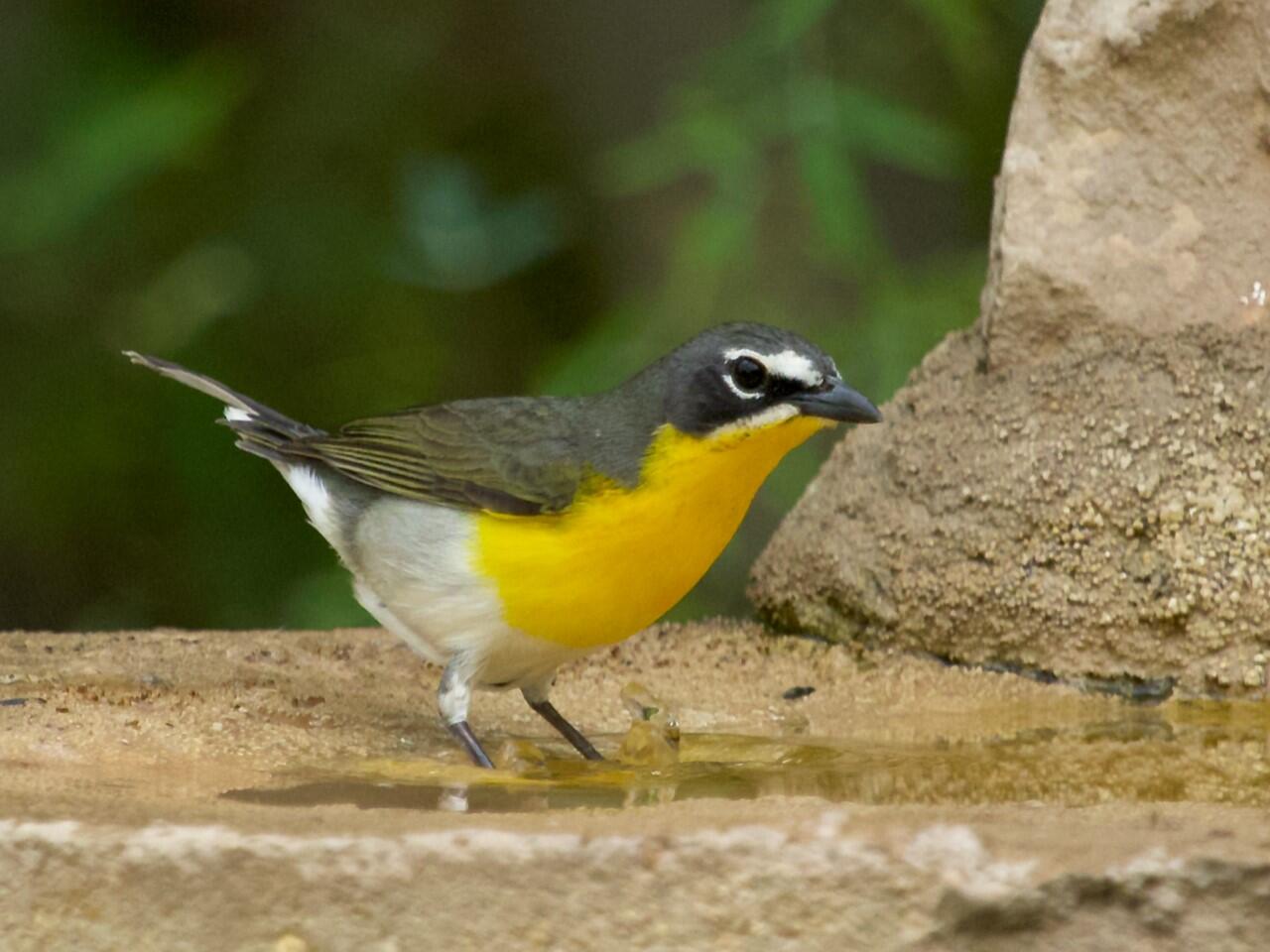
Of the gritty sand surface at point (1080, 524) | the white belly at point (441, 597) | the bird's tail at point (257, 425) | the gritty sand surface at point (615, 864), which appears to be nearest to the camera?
the gritty sand surface at point (615, 864)

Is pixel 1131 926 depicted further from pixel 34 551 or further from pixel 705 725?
pixel 34 551

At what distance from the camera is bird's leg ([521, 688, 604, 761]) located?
4969 mm

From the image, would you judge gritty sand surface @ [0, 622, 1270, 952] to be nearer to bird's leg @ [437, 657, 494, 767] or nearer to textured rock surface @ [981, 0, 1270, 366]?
bird's leg @ [437, 657, 494, 767]

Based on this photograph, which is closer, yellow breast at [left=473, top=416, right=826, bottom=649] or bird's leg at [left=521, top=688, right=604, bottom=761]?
yellow breast at [left=473, top=416, right=826, bottom=649]

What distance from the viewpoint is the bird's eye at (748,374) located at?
15.1 ft

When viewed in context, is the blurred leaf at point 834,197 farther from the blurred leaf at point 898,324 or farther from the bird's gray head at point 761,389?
the bird's gray head at point 761,389

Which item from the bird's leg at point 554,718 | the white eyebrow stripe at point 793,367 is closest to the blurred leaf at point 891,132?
the white eyebrow stripe at point 793,367

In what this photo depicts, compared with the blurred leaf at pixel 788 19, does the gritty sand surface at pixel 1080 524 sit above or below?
below

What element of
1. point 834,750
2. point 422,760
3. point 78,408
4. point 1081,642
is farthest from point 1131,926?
point 78,408

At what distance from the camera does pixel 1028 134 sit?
19.2ft

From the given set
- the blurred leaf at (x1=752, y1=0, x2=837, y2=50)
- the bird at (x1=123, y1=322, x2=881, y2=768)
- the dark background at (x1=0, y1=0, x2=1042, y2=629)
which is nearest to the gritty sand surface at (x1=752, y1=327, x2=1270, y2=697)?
the bird at (x1=123, y1=322, x2=881, y2=768)

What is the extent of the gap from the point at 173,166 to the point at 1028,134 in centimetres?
470

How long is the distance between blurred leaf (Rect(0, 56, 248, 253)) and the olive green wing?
2.94 metres

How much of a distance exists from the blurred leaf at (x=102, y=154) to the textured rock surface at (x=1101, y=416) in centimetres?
349
